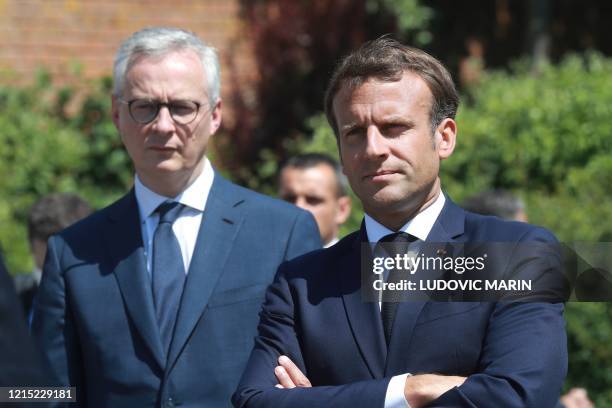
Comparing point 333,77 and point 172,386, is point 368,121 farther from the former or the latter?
point 172,386

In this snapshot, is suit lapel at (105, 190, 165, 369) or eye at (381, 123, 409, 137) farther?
suit lapel at (105, 190, 165, 369)

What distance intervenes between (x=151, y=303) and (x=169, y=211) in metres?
0.38

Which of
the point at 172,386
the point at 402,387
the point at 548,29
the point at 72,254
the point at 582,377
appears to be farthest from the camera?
Answer: the point at 548,29

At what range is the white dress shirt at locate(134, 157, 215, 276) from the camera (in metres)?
4.05

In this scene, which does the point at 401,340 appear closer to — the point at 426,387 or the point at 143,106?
the point at 426,387

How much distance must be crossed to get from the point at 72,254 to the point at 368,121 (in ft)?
4.48

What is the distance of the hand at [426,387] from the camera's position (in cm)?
299

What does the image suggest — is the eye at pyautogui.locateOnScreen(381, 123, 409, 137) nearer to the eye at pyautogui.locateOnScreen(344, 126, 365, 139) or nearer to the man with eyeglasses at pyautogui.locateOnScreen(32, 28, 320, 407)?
the eye at pyautogui.locateOnScreen(344, 126, 365, 139)

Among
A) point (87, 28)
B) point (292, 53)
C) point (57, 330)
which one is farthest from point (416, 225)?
point (292, 53)

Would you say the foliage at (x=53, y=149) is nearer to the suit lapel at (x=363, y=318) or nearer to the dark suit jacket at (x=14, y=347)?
the suit lapel at (x=363, y=318)

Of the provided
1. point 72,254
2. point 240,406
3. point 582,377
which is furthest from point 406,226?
point 582,377

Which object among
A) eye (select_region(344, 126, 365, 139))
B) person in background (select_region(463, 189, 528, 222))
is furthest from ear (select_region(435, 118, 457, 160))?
person in background (select_region(463, 189, 528, 222))

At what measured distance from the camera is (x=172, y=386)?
3746mm

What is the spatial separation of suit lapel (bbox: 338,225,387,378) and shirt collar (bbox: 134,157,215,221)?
922 millimetres
